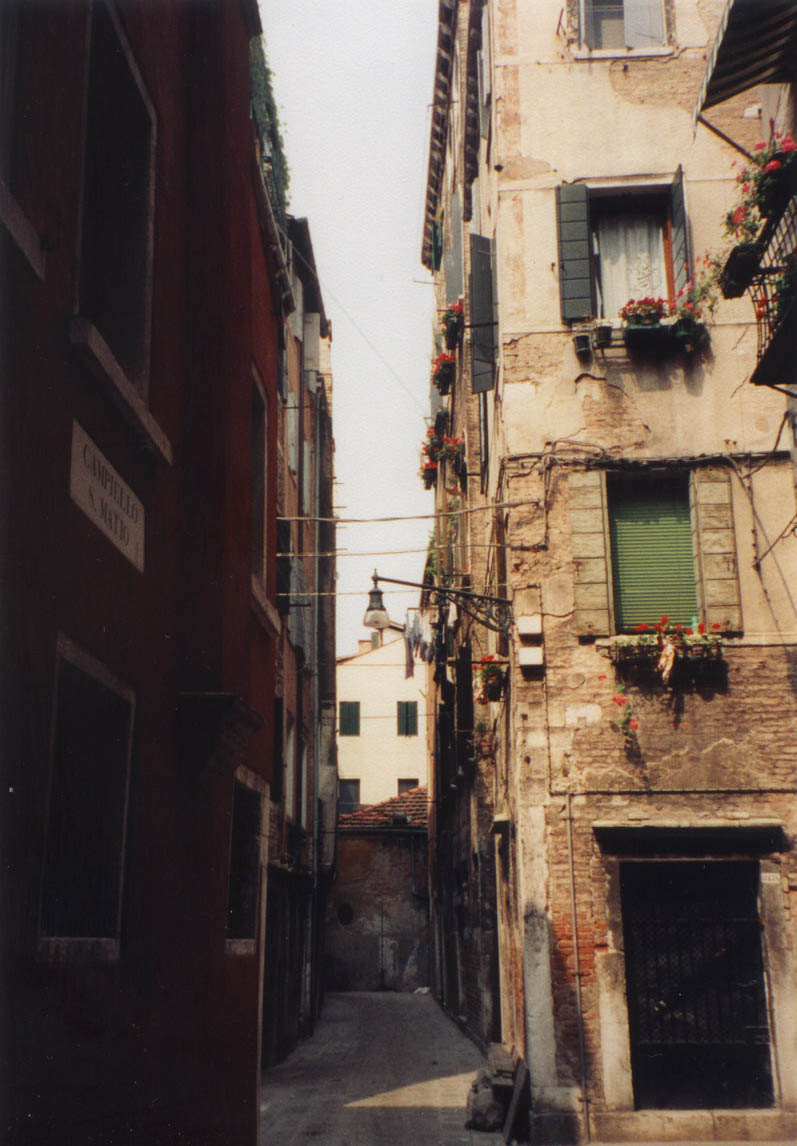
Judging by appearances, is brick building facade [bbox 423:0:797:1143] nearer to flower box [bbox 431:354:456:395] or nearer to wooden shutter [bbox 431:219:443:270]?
flower box [bbox 431:354:456:395]

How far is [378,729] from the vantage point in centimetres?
4878

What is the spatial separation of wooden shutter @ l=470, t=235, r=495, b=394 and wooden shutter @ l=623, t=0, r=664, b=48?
269 centimetres

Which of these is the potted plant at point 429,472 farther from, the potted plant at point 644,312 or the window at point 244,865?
the window at point 244,865

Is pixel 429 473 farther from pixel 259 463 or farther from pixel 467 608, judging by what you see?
pixel 259 463

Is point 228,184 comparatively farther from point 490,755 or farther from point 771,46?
point 490,755

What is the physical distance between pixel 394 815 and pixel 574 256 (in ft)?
86.8

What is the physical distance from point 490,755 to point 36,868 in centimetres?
1323

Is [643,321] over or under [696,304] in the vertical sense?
under

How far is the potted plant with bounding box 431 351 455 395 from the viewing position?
19047mm

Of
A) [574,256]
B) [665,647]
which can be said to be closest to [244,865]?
[665,647]

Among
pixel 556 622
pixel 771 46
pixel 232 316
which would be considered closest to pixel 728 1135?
pixel 556 622

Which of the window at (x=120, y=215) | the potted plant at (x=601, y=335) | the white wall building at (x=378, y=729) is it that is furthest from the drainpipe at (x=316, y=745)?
the white wall building at (x=378, y=729)

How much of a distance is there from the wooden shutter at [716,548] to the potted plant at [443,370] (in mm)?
7391

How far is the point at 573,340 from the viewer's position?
12836 mm
